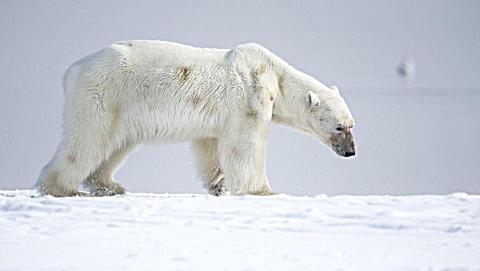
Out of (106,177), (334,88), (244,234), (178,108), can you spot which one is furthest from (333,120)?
(244,234)

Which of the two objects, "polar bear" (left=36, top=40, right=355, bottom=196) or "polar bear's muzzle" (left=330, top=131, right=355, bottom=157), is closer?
"polar bear" (left=36, top=40, right=355, bottom=196)

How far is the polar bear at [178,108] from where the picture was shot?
30.4 ft

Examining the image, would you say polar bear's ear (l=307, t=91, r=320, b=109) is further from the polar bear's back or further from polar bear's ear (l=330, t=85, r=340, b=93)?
the polar bear's back

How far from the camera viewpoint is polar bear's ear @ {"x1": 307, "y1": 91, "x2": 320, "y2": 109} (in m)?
10.3

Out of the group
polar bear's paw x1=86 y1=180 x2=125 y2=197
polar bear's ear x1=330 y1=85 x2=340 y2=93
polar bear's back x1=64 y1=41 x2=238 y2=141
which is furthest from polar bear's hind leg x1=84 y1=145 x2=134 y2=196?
polar bear's ear x1=330 y1=85 x2=340 y2=93

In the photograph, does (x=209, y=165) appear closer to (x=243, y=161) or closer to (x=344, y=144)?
(x=243, y=161)

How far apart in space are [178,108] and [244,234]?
3.99 metres

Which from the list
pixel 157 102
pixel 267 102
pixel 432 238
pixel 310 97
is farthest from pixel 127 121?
pixel 432 238

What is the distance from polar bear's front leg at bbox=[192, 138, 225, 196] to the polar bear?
0.13 meters

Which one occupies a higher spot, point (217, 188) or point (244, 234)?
point (244, 234)

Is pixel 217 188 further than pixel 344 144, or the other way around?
pixel 217 188

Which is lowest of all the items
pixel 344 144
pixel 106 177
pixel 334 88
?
pixel 106 177

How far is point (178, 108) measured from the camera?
959 centimetres

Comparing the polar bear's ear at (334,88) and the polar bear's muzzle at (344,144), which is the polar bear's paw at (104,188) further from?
the polar bear's ear at (334,88)
